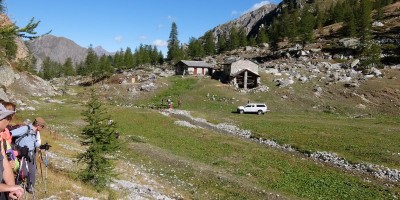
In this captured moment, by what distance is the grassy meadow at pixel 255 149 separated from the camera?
25859mm

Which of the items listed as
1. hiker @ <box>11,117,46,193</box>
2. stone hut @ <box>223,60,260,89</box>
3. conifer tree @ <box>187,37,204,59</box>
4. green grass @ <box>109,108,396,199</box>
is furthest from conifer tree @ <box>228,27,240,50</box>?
hiker @ <box>11,117,46,193</box>

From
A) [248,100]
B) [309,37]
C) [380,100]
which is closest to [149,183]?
[248,100]

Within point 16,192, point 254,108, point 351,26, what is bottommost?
point 254,108

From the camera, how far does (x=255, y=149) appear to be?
38.1 m

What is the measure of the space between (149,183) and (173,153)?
1071cm

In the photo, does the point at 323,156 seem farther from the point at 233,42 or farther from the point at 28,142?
the point at 233,42

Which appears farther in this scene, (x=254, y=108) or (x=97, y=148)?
(x=254, y=108)

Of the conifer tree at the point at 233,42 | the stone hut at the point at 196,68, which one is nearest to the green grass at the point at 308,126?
the stone hut at the point at 196,68

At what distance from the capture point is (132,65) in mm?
157375

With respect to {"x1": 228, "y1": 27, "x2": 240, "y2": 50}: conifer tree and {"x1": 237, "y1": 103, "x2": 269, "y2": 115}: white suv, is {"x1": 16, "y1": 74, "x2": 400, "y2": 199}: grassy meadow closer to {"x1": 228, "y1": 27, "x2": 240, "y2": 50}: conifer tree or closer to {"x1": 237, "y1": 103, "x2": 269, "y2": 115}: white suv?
{"x1": 237, "y1": 103, "x2": 269, "y2": 115}: white suv

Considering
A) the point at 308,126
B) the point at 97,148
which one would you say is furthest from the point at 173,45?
the point at 97,148

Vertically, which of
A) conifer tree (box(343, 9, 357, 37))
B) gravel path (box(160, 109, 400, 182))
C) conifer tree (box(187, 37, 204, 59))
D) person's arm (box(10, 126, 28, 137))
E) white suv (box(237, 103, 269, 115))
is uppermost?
conifer tree (box(343, 9, 357, 37))

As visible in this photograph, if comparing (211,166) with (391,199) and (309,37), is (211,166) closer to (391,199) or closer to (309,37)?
(391,199)

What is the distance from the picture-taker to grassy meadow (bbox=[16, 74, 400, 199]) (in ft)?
84.8
